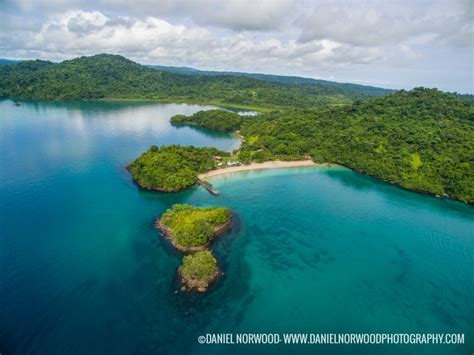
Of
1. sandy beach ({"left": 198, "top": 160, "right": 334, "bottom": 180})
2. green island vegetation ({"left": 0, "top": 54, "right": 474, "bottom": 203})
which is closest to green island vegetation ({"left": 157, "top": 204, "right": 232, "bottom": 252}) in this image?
green island vegetation ({"left": 0, "top": 54, "right": 474, "bottom": 203})

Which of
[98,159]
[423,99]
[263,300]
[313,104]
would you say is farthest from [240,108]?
[263,300]

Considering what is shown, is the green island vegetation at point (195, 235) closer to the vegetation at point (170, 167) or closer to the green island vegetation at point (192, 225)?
the green island vegetation at point (192, 225)

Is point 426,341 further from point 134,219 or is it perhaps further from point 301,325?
point 134,219

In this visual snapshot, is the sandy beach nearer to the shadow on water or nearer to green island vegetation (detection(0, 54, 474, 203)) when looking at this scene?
green island vegetation (detection(0, 54, 474, 203))

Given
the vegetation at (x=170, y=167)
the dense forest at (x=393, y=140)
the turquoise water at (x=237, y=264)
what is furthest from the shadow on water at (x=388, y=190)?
the vegetation at (x=170, y=167)

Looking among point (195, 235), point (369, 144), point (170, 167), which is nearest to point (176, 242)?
point (195, 235)

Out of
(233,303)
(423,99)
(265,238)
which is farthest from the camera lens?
(423,99)
